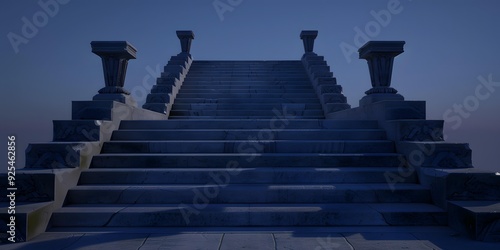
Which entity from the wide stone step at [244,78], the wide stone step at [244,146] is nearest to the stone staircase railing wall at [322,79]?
the wide stone step at [244,78]

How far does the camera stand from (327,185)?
17.7 ft

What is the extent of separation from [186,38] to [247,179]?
12.5 metres

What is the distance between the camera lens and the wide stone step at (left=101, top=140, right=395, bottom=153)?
21.2 feet

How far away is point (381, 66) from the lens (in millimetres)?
7762

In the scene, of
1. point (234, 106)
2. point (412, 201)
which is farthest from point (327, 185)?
point (234, 106)

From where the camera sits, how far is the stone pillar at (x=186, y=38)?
16312 millimetres

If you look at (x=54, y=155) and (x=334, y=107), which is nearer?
(x=54, y=155)

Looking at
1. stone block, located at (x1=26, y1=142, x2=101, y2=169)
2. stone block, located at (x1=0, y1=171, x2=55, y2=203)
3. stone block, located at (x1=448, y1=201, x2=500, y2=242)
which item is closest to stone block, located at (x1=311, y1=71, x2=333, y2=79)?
stone block, located at (x1=448, y1=201, x2=500, y2=242)

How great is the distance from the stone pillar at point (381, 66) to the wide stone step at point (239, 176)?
8.44ft

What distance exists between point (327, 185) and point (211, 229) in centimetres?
211

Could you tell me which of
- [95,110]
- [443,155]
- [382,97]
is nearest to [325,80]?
[382,97]

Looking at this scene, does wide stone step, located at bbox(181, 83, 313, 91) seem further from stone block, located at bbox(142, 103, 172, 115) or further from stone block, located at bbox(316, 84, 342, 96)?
stone block, located at bbox(142, 103, 172, 115)

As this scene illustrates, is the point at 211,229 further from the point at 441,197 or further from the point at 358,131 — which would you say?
the point at 358,131

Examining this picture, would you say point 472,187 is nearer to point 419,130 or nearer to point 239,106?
point 419,130
